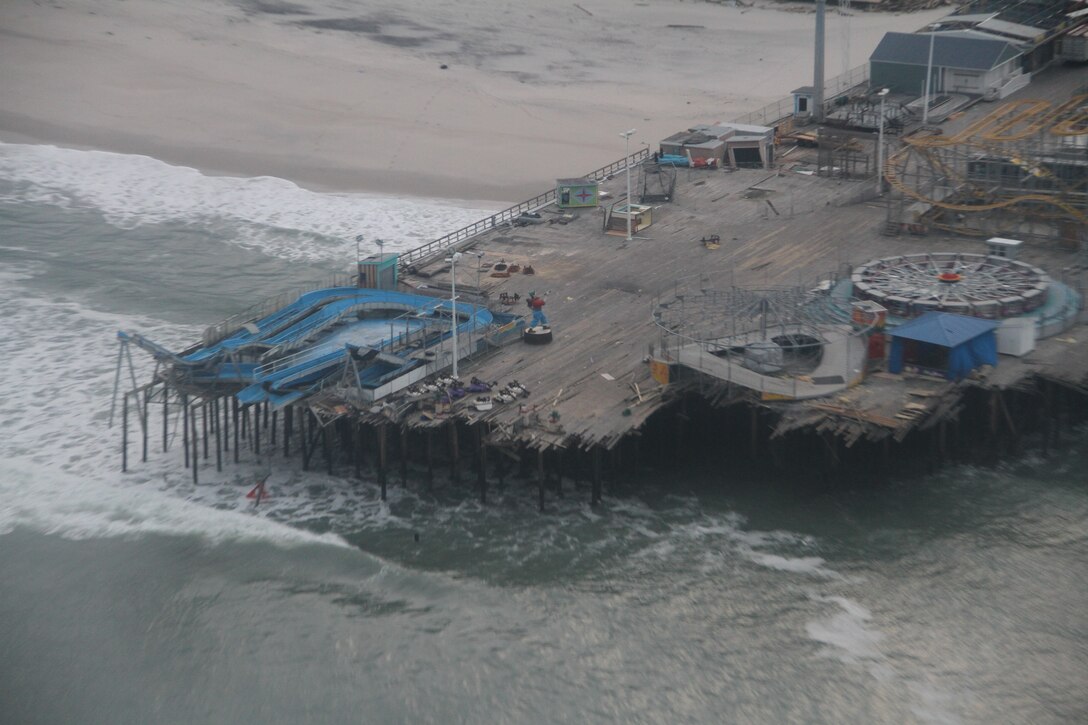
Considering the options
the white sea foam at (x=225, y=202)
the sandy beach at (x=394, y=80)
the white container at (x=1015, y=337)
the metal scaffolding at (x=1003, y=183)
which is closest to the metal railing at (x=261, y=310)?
the white sea foam at (x=225, y=202)

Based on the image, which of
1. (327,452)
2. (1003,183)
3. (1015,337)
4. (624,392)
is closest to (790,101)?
(1003,183)

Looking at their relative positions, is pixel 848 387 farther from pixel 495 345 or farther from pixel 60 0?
pixel 60 0

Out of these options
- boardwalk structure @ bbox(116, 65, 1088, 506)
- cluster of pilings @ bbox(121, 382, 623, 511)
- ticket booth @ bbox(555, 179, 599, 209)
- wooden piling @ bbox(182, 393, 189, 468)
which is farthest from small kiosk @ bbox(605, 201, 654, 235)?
wooden piling @ bbox(182, 393, 189, 468)

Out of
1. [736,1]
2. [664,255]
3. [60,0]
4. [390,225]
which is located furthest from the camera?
[736,1]

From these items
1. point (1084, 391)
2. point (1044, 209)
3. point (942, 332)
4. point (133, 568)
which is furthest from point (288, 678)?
point (1044, 209)

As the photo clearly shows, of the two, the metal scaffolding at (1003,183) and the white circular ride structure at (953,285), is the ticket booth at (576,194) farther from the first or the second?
the white circular ride structure at (953,285)

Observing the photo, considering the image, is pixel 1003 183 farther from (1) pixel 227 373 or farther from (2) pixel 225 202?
(2) pixel 225 202

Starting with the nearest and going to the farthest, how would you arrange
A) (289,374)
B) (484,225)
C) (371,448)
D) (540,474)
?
1. (540,474)
2. (289,374)
3. (371,448)
4. (484,225)
